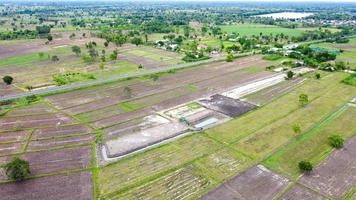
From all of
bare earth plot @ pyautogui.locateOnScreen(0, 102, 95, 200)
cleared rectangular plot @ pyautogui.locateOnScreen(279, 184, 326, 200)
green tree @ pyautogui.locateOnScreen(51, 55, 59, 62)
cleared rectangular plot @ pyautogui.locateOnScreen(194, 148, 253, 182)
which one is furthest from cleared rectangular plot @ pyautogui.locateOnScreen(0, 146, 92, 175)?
green tree @ pyautogui.locateOnScreen(51, 55, 59, 62)

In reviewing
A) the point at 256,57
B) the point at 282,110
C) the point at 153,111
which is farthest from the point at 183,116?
the point at 256,57

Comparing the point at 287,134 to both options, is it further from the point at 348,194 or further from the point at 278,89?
the point at 278,89

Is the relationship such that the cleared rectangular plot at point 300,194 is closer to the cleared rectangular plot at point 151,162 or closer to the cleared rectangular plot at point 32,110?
the cleared rectangular plot at point 151,162

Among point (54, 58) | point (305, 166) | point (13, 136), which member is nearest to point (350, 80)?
point (305, 166)

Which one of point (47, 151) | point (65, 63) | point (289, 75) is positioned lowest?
point (47, 151)

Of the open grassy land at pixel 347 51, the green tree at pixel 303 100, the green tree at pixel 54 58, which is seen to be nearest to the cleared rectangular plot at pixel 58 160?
the green tree at pixel 303 100

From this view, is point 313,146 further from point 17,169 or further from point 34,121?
point 34,121
